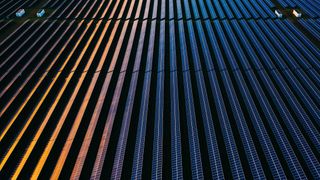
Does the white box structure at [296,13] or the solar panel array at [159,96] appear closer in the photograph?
the solar panel array at [159,96]

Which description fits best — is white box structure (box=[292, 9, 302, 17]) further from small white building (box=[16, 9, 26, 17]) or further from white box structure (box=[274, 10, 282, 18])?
small white building (box=[16, 9, 26, 17])

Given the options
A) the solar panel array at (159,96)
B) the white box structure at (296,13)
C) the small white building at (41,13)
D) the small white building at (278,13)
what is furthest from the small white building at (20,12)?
the white box structure at (296,13)

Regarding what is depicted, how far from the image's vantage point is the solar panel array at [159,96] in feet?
38.6

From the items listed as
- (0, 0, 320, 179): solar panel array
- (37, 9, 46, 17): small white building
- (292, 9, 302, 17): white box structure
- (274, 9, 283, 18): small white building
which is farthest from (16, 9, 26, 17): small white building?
(292, 9, 302, 17): white box structure

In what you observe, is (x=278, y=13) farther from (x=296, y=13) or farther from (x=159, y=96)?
(x=159, y=96)

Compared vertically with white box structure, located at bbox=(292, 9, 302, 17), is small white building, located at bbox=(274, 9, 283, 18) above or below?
above

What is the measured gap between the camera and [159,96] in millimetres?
15453

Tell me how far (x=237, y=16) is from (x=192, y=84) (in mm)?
13408

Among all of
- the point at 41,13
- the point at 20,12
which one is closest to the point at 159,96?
A: the point at 41,13

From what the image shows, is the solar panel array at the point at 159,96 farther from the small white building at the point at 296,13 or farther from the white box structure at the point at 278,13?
the white box structure at the point at 278,13

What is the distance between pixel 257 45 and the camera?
2066cm

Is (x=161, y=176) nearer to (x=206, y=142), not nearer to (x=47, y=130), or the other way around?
(x=206, y=142)

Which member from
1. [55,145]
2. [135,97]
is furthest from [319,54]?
[55,145]

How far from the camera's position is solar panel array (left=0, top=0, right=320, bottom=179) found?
11758 mm
